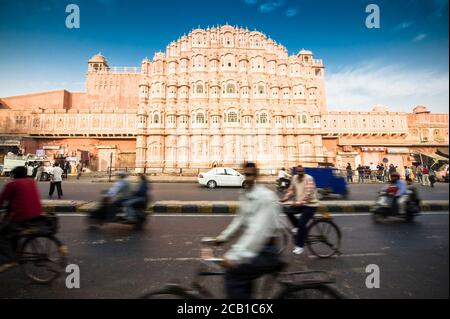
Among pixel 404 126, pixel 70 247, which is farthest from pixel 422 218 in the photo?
pixel 404 126

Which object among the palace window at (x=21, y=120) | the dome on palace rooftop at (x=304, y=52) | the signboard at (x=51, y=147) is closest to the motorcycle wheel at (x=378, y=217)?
the signboard at (x=51, y=147)

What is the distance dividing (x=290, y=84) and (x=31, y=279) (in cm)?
3620

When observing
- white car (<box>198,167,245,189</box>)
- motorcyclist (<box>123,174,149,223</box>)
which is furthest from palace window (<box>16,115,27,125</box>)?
motorcyclist (<box>123,174,149,223</box>)

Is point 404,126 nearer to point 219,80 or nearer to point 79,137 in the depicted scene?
point 219,80

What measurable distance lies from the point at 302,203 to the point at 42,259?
14.1 feet

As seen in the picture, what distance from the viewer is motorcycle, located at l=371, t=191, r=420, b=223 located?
627cm

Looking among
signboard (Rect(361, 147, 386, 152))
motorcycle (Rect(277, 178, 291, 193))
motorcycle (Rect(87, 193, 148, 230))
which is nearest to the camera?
motorcycle (Rect(87, 193, 148, 230))

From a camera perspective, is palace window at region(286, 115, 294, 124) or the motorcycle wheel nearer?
the motorcycle wheel

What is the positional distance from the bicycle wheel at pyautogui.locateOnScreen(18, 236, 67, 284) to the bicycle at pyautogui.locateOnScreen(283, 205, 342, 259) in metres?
3.75

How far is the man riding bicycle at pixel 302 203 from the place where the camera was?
13.2ft

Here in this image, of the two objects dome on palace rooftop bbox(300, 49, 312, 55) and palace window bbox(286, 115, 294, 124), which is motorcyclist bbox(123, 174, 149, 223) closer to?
palace window bbox(286, 115, 294, 124)

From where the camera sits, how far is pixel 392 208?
627cm

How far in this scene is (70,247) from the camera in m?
4.31

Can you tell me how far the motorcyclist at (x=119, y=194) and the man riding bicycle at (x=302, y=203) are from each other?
4174 millimetres
